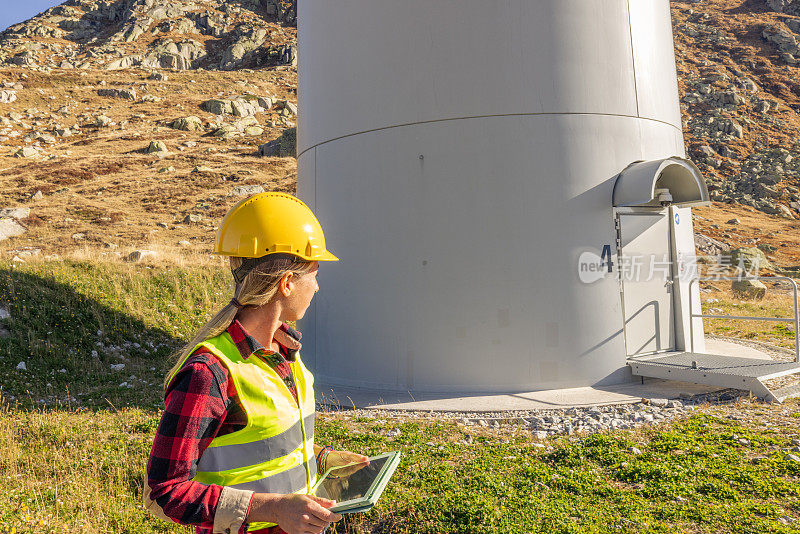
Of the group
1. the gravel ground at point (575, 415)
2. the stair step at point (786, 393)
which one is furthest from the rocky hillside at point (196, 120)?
the stair step at point (786, 393)

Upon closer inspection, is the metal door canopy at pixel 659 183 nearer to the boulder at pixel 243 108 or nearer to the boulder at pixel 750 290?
the boulder at pixel 750 290

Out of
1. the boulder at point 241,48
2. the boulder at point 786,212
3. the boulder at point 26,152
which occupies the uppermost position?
the boulder at point 241,48

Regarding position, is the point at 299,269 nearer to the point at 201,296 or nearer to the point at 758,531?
the point at 758,531

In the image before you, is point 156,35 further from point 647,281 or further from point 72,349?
point 647,281

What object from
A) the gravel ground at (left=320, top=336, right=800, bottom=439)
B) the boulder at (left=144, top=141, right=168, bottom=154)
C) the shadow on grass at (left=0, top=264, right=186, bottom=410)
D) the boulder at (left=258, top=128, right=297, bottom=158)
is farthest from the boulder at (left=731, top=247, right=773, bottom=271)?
the boulder at (left=144, top=141, right=168, bottom=154)

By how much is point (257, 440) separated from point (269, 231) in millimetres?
767

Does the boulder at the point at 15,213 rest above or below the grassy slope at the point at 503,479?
above

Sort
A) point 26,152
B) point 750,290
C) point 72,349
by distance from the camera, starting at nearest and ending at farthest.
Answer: point 72,349
point 750,290
point 26,152

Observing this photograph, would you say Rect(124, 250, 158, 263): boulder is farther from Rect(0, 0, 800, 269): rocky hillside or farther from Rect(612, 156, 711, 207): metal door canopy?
Rect(612, 156, 711, 207): metal door canopy

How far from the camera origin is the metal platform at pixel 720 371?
7.21 metres

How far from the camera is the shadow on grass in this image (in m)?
8.52

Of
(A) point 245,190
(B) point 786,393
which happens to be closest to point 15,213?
(A) point 245,190

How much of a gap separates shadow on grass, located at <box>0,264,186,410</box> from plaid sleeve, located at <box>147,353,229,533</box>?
6823mm

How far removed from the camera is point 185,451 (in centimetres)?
163
